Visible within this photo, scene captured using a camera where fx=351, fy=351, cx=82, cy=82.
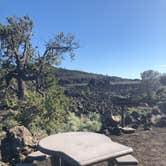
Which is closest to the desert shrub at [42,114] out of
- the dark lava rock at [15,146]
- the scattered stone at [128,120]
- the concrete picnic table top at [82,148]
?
the dark lava rock at [15,146]

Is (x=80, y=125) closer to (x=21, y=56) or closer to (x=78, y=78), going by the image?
(x=21, y=56)

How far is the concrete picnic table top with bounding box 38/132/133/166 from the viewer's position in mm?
5359

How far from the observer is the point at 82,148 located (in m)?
5.90

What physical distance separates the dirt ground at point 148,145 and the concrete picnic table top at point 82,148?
254 cm

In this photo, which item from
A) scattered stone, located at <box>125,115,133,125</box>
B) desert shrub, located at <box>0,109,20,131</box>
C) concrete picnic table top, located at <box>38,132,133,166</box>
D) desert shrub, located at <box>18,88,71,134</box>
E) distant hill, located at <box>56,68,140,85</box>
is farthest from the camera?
distant hill, located at <box>56,68,140,85</box>

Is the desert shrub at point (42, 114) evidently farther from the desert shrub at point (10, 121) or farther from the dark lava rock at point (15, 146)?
the dark lava rock at point (15, 146)

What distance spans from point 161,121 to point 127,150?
10.0m

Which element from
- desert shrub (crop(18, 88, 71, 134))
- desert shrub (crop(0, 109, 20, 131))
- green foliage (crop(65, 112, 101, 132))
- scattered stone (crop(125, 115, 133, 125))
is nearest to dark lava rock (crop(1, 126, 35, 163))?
desert shrub (crop(0, 109, 20, 131))

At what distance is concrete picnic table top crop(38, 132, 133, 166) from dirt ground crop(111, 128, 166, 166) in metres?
2.54

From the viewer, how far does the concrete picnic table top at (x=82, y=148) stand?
5.36 meters

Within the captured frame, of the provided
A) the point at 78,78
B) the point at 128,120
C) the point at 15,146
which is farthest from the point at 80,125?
the point at 78,78

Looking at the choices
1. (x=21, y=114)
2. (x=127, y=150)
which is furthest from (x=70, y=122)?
(x=127, y=150)

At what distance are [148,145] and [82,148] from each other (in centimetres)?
541

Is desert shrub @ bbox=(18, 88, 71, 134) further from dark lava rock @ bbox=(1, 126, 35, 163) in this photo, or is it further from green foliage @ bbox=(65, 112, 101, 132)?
dark lava rock @ bbox=(1, 126, 35, 163)
